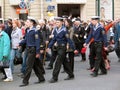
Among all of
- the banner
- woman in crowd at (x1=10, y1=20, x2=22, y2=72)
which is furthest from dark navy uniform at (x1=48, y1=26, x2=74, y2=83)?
the banner

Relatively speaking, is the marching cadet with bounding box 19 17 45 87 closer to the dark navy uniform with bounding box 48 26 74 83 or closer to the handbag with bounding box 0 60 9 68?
the dark navy uniform with bounding box 48 26 74 83

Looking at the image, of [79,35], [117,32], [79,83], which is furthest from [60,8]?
[79,83]

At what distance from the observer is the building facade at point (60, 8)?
40.4 metres

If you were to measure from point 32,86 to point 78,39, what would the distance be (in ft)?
21.6

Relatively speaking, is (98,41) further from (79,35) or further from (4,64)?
(79,35)

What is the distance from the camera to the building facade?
133 feet

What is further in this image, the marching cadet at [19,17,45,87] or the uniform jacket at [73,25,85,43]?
the uniform jacket at [73,25,85,43]

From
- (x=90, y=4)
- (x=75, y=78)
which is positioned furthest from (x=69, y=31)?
(x=90, y=4)

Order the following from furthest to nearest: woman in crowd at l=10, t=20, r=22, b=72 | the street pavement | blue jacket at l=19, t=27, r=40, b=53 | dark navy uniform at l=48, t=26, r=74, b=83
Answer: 1. woman in crowd at l=10, t=20, r=22, b=72
2. dark navy uniform at l=48, t=26, r=74, b=83
3. blue jacket at l=19, t=27, r=40, b=53
4. the street pavement

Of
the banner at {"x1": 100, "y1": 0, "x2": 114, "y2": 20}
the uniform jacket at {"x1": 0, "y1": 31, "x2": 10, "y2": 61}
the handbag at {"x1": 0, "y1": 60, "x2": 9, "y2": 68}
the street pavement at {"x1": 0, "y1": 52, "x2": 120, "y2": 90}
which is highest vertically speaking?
the banner at {"x1": 100, "y1": 0, "x2": 114, "y2": 20}

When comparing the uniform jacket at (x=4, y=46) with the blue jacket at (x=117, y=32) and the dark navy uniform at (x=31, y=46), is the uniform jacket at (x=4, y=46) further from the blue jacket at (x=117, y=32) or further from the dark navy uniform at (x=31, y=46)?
the blue jacket at (x=117, y=32)

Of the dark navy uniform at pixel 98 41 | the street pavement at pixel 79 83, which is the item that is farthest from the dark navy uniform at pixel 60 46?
the dark navy uniform at pixel 98 41

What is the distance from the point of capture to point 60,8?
43.2m

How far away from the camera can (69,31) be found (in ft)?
45.7
